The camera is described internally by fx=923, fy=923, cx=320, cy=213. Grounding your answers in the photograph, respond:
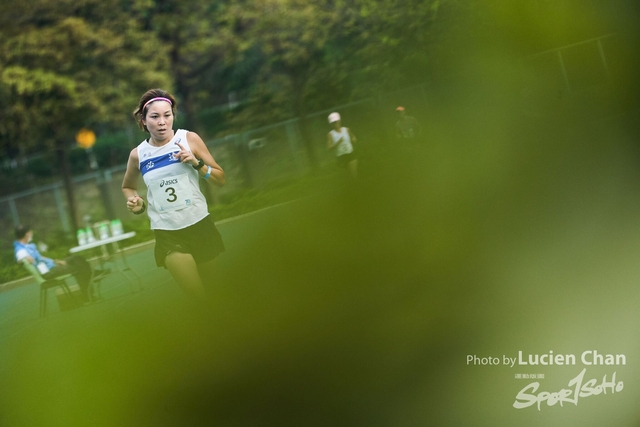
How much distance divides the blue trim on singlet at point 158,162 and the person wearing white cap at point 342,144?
1.95 meters

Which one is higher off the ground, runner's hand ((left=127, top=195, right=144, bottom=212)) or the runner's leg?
runner's hand ((left=127, top=195, right=144, bottom=212))

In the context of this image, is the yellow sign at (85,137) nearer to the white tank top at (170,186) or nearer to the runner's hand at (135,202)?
the white tank top at (170,186)

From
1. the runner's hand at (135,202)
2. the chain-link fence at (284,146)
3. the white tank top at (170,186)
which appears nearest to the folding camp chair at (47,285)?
the chain-link fence at (284,146)

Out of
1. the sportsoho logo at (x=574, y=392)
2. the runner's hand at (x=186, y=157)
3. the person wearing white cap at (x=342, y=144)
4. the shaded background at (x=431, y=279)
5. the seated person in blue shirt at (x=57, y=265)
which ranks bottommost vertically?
the sportsoho logo at (x=574, y=392)

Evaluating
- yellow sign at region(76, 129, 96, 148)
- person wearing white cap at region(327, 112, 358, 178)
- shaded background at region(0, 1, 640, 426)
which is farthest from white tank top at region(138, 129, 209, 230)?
yellow sign at region(76, 129, 96, 148)

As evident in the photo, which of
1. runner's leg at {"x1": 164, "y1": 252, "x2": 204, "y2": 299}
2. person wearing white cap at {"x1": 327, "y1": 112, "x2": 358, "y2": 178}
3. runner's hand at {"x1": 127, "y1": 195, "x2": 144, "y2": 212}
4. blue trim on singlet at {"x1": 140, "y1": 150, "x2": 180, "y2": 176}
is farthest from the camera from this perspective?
person wearing white cap at {"x1": 327, "y1": 112, "x2": 358, "y2": 178}

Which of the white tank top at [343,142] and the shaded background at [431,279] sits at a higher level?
the white tank top at [343,142]

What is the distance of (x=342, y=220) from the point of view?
5.75 m

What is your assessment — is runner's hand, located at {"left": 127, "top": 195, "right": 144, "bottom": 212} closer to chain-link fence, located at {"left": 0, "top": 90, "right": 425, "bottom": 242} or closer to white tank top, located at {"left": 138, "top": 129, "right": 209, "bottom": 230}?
white tank top, located at {"left": 138, "top": 129, "right": 209, "bottom": 230}

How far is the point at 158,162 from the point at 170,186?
0.41ft

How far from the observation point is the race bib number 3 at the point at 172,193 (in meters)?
4.30

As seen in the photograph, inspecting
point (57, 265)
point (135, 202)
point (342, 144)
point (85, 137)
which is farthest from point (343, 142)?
point (85, 137)

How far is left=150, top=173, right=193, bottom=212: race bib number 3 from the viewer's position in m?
4.30

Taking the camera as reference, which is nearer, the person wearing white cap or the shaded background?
the shaded background
